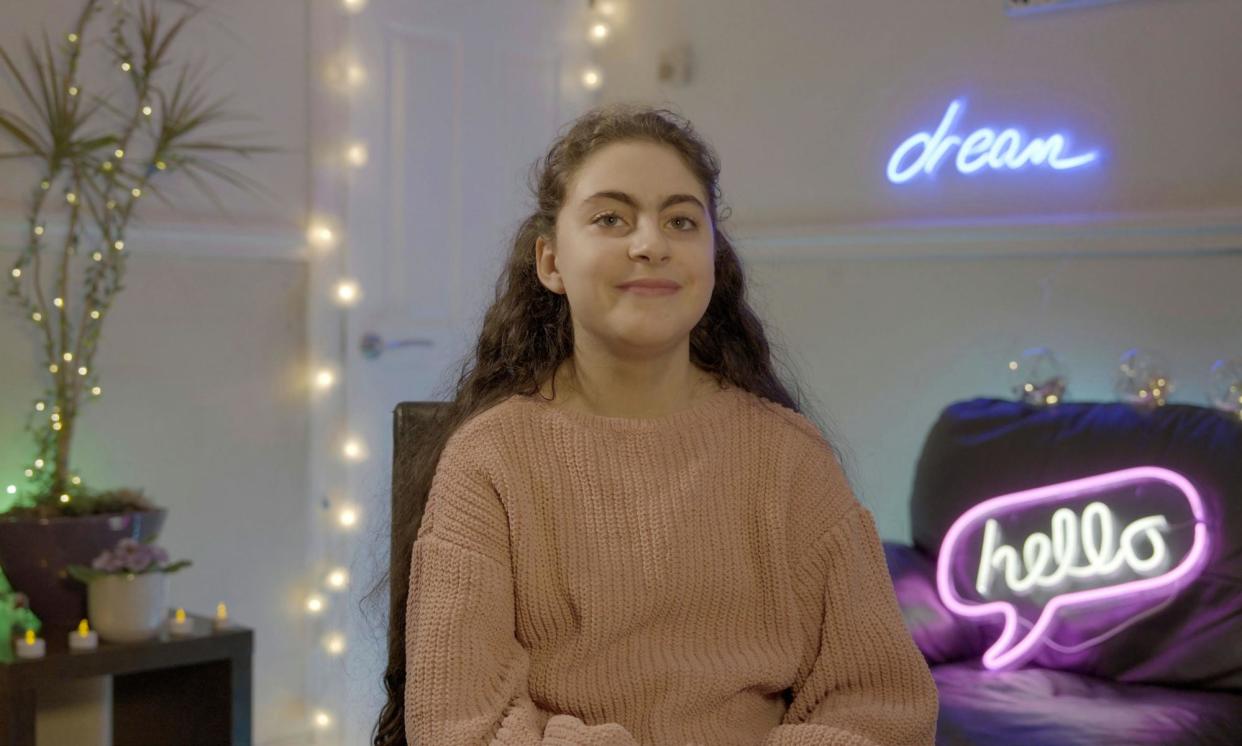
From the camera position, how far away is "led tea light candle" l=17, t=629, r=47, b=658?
2260mm

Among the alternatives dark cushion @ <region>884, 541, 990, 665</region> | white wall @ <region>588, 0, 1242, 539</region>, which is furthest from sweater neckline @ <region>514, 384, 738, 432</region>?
white wall @ <region>588, 0, 1242, 539</region>

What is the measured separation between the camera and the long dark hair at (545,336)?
4.73 feet

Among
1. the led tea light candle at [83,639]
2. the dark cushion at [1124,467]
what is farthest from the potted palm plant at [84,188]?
the dark cushion at [1124,467]

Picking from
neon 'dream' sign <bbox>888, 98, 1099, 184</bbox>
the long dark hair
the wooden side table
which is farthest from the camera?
neon 'dream' sign <bbox>888, 98, 1099, 184</bbox>

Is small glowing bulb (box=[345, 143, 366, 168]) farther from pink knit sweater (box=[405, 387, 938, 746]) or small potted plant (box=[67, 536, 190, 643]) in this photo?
pink knit sweater (box=[405, 387, 938, 746])

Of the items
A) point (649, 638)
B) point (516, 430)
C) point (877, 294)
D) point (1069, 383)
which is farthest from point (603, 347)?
point (877, 294)

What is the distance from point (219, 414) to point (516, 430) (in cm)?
199

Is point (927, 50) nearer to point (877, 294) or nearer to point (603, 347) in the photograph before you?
point (877, 294)

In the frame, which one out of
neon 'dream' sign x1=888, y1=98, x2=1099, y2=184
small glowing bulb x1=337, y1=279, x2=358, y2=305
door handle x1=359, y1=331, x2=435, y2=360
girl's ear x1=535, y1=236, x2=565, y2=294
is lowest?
girl's ear x1=535, y1=236, x2=565, y2=294

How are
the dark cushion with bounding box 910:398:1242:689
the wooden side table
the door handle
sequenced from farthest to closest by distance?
1. the door handle
2. the dark cushion with bounding box 910:398:1242:689
3. the wooden side table

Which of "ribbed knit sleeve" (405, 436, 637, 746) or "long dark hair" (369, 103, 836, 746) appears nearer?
"ribbed knit sleeve" (405, 436, 637, 746)

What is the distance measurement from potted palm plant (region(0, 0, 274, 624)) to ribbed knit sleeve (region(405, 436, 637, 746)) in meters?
1.40

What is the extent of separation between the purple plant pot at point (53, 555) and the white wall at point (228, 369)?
0.39m

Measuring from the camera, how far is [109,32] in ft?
9.56
